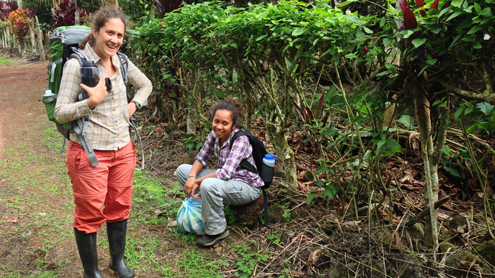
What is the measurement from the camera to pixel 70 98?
7.84ft

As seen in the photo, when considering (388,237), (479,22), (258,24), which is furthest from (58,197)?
(479,22)

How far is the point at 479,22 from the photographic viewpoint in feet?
6.22

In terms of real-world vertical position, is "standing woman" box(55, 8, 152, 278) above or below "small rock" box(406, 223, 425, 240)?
Answer: above

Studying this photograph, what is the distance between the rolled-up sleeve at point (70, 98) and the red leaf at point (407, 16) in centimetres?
200

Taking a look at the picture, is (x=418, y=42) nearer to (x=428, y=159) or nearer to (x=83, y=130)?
(x=428, y=159)

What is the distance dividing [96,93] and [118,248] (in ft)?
4.21

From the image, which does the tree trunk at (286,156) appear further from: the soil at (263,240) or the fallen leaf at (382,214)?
the fallen leaf at (382,214)

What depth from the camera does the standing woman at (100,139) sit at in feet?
7.80

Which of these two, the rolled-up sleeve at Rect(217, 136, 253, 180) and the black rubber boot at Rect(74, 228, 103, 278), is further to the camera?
the rolled-up sleeve at Rect(217, 136, 253, 180)

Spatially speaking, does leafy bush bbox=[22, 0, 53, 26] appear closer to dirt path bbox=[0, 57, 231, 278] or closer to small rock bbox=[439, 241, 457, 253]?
dirt path bbox=[0, 57, 231, 278]

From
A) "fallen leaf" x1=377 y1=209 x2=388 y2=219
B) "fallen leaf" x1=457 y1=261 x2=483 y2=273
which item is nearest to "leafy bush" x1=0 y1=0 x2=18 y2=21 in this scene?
"fallen leaf" x1=377 y1=209 x2=388 y2=219

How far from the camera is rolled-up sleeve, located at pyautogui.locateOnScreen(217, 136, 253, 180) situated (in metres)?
3.27

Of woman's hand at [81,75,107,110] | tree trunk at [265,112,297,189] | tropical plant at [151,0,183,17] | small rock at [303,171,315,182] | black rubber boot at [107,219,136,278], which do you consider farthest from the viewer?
tropical plant at [151,0,183,17]

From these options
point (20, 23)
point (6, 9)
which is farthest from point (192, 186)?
point (6, 9)
